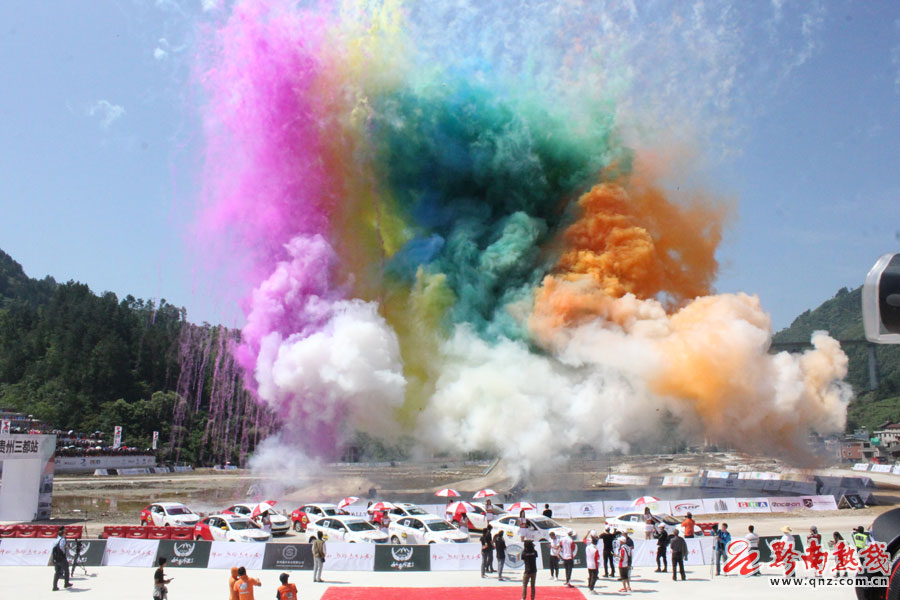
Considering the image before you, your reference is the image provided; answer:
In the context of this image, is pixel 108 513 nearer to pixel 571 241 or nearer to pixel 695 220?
pixel 571 241

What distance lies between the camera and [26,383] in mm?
113938

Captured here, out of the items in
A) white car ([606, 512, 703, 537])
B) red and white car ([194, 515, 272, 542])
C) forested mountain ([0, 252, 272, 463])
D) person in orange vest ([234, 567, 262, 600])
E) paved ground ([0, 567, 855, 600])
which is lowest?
paved ground ([0, 567, 855, 600])

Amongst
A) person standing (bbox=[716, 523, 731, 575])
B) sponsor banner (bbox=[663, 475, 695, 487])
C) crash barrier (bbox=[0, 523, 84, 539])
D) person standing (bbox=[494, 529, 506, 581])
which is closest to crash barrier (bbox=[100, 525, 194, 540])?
crash barrier (bbox=[0, 523, 84, 539])

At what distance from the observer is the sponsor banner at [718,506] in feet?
128

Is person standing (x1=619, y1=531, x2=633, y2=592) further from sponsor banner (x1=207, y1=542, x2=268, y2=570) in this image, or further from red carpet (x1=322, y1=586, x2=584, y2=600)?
sponsor banner (x1=207, y1=542, x2=268, y2=570)

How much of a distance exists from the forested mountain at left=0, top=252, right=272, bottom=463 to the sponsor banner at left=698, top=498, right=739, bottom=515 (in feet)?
206

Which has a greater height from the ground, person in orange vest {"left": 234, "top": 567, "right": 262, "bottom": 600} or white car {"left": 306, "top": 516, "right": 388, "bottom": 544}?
person in orange vest {"left": 234, "top": 567, "right": 262, "bottom": 600}

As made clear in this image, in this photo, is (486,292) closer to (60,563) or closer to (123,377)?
(60,563)

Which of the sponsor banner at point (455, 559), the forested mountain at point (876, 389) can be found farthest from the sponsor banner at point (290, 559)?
the forested mountain at point (876, 389)

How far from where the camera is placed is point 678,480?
59.9 meters

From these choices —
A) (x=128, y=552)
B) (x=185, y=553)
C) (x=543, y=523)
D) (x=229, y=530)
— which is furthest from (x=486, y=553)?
(x=128, y=552)

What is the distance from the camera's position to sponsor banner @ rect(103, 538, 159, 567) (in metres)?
24.9

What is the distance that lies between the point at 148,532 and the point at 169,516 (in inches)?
240

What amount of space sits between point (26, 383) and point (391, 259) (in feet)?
304
